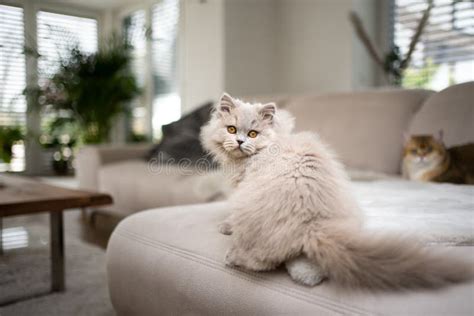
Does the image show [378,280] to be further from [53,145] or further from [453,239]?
[53,145]

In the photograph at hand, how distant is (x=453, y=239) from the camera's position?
2.11 feet

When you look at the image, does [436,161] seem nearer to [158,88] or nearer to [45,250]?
[45,250]

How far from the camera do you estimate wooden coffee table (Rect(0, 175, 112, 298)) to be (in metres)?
1.12

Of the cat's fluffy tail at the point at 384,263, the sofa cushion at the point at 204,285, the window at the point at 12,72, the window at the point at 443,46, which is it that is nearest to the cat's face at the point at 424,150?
the sofa cushion at the point at 204,285

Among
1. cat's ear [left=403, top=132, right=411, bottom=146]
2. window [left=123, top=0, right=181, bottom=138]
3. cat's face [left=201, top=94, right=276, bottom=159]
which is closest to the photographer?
cat's face [left=201, top=94, right=276, bottom=159]

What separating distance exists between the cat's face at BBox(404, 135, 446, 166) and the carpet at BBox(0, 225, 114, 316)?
1071 mm

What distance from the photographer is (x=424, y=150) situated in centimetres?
127

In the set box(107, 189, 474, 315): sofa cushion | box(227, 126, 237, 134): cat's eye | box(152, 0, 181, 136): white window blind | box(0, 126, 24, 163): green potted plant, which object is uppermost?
box(152, 0, 181, 136): white window blind

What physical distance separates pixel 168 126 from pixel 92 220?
710mm

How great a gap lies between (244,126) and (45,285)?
38.7 inches

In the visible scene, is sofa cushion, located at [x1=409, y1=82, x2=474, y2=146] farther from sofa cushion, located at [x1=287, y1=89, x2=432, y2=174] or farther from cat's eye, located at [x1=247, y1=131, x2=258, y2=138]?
cat's eye, located at [x1=247, y1=131, x2=258, y2=138]

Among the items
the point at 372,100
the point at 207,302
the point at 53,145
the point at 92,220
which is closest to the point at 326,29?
the point at 372,100

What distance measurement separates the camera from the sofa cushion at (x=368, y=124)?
1.55 metres

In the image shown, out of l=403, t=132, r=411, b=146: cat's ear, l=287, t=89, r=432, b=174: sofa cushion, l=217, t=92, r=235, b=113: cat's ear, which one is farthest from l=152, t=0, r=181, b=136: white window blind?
l=217, t=92, r=235, b=113: cat's ear
